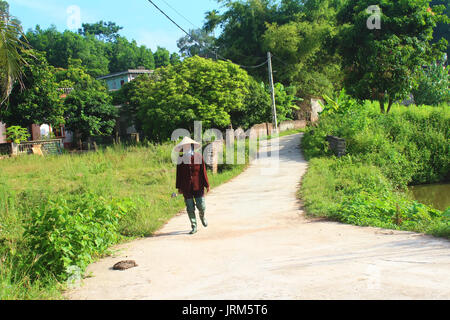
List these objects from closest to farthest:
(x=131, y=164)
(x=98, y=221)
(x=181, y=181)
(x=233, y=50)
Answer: (x=98, y=221) → (x=181, y=181) → (x=131, y=164) → (x=233, y=50)

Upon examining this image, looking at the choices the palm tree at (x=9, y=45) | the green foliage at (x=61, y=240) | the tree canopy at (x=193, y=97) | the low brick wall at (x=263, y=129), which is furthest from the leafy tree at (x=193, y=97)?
the green foliage at (x=61, y=240)

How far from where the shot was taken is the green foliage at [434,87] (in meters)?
35.0

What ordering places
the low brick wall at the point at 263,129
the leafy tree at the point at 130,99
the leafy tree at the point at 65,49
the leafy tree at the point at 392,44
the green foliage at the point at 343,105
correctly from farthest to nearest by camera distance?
1. the leafy tree at the point at 65,49
2. the leafy tree at the point at 130,99
3. the low brick wall at the point at 263,129
4. the green foliage at the point at 343,105
5. the leafy tree at the point at 392,44

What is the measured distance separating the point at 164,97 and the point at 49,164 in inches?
473

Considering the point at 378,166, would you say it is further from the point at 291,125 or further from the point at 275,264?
the point at 291,125

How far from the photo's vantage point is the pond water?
13530 millimetres

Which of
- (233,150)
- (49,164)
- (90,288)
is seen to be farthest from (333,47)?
(90,288)

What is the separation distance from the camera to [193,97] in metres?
26.7

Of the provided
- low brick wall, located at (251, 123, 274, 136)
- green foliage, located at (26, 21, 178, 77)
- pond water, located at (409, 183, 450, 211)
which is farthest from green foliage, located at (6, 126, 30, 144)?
green foliage, located at (26, 21, 178, 77)

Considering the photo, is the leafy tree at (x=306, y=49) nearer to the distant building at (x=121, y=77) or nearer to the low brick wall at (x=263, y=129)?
the low brick wall at (x=263, y=129)

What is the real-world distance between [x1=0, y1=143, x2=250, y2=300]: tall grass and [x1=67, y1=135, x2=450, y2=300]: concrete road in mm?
505

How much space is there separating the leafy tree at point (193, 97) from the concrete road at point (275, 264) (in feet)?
59.1

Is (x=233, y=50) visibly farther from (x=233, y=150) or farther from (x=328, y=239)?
(x=328, y=239)
